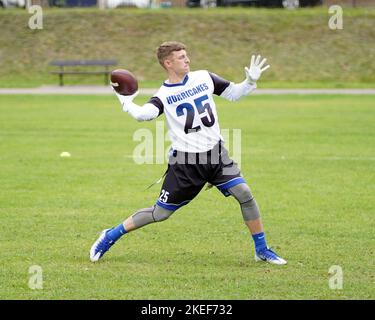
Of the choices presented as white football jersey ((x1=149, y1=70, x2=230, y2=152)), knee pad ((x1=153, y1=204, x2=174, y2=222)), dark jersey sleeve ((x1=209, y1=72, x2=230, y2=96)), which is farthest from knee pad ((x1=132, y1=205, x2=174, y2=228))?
dark jersey sleeve ((x1=209, y1=72, x2=230, y2=96))

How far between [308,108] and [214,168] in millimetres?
16483

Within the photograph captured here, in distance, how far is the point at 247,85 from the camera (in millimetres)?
7910

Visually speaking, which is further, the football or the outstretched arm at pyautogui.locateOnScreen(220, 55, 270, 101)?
the outstretched arm at pyautogui.locateOnScreen(220, 55, 270, 101)

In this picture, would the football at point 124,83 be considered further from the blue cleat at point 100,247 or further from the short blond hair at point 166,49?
the blue cleat at point 100,247

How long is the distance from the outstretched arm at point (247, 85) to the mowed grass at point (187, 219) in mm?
1506

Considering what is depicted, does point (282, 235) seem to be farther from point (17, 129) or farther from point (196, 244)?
point (17, 129)

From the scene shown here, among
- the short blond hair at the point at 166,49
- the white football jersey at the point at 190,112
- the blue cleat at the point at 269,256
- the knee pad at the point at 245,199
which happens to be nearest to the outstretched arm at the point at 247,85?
the white football jersey at the point at 190,112

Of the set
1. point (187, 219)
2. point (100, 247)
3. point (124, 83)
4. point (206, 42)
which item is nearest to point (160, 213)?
point (100, 247)

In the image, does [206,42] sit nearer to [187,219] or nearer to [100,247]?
[187,219]

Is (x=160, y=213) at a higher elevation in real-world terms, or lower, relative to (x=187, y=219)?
lower

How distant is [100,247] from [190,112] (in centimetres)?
149

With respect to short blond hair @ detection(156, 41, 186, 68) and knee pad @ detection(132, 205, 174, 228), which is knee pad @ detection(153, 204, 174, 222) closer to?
knee pad @ detection(132, 205, 174, 228)

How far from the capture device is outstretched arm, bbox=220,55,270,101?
25.8 feet
